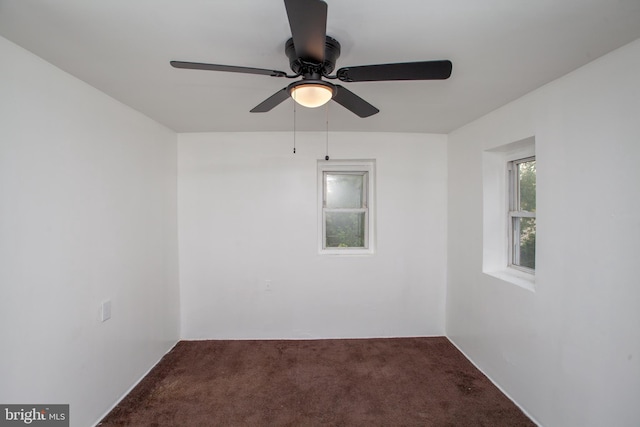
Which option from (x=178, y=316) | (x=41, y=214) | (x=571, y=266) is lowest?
(x=178, y=316)

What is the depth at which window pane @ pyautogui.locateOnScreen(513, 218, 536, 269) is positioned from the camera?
2123 mm

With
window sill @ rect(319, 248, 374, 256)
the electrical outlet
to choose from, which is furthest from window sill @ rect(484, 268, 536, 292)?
the electrical outlet

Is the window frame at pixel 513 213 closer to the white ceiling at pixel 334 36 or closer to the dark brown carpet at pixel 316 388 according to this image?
the white ceiling at pixel 334 36

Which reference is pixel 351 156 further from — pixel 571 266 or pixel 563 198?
pixel 571 266

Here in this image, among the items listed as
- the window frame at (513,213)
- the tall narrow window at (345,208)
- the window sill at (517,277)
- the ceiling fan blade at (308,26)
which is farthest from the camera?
the tall narrow window at (345,208)

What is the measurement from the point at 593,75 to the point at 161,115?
2947mm

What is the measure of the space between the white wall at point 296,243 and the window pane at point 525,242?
0.74m

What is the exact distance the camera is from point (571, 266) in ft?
5.16

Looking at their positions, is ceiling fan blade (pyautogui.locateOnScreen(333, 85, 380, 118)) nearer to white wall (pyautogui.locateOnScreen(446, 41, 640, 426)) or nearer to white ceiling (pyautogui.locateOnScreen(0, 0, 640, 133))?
white ceiling (pyautogui.locateOnScreen(0, 0, 640, 133))

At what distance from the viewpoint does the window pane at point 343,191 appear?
3127mm

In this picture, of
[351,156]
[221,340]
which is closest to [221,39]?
[351,156]

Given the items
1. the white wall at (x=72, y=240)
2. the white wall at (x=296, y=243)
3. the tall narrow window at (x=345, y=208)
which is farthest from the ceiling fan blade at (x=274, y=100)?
the tall narrow window at (x=345, y=208)

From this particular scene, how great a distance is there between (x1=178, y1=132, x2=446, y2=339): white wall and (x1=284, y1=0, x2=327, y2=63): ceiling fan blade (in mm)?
1820

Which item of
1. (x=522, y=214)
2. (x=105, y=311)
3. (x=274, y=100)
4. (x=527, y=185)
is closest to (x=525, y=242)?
(x=522, y=214)
